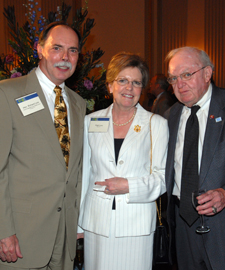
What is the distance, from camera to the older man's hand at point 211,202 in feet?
6.31

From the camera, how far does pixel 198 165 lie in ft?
7.05

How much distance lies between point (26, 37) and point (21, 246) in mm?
1790

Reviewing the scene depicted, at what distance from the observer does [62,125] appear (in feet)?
6.99

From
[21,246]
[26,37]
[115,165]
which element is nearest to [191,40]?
[26,37]

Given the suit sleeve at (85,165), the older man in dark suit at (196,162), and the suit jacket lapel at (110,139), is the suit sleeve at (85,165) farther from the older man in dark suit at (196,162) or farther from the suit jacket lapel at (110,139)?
the older man in dark suit at (196,162)

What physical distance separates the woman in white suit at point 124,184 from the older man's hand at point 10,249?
55 cm

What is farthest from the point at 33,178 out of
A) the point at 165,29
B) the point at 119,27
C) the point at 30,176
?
the point at 165,29

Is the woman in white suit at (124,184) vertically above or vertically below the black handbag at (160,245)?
above

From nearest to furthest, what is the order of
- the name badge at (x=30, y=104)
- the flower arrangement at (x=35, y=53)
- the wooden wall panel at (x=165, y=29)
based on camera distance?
the name badge at (x=30, y=104) → the flower arrangement at (x=35, y=53) → the wooden wall panel at (x=165, y=29)

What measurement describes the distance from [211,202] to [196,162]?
0.32m

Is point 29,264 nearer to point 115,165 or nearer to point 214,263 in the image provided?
point 115,165

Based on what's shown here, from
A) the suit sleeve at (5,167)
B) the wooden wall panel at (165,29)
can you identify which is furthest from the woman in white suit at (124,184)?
the wooden wall panel at (165,29)

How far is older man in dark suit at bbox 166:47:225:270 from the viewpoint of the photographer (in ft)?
6.77

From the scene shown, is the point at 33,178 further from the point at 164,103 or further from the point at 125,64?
the point at 164,103
